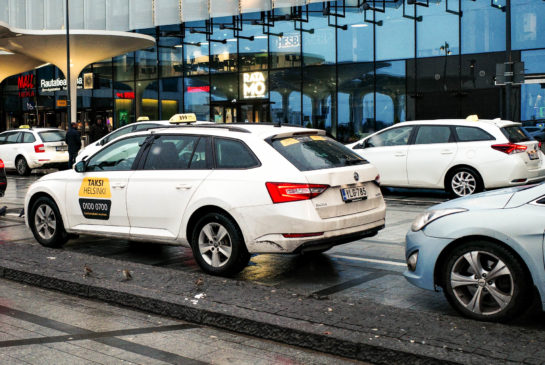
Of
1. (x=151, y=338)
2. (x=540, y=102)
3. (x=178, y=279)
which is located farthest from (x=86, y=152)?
(x=540, y=102)

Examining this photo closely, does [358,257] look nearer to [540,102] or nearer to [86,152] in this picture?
[86,152]

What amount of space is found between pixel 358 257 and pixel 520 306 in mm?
3184

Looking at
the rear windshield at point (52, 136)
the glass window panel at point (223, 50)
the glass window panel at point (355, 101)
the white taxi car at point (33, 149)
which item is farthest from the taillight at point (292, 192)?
the glass window panel at point (223, 50)

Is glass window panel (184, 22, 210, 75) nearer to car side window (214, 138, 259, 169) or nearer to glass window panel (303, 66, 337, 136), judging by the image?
glass window panel (303, 66, 337, 136)

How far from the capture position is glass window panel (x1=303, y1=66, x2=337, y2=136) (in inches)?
1160

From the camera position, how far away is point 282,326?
5172mm

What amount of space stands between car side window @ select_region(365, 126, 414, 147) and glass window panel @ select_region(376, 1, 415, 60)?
1334 centimetres

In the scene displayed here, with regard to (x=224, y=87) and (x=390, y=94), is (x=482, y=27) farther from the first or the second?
(x=224, y=87)

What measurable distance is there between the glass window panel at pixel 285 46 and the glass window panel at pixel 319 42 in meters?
0.41

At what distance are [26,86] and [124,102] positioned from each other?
33.5 ft

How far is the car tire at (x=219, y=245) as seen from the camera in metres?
6.92

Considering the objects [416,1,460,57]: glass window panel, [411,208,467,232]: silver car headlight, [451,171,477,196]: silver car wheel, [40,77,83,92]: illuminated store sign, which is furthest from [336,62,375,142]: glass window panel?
[411,208,467,232]: silver car headlight

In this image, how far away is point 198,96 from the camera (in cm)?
3397

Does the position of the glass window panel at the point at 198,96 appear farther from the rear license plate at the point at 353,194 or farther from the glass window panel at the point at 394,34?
the rear license plate at the point at 353,194
